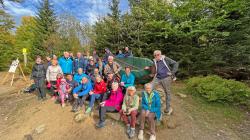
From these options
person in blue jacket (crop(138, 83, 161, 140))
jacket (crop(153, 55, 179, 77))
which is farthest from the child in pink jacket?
jacket (crop(153, 55, 179, 77))

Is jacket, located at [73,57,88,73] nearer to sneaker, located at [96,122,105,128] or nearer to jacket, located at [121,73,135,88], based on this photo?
jacket, located at [121,73,135,88]

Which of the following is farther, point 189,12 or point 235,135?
point 189,12

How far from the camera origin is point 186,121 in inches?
273

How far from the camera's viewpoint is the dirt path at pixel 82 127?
6.38m

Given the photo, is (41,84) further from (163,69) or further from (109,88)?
(163,69)

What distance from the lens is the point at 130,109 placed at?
6078 mm

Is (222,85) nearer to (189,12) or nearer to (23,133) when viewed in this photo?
(189,12)

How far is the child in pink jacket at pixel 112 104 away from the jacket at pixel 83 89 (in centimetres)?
105

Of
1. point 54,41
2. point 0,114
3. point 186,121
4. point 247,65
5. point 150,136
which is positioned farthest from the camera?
point 54,41

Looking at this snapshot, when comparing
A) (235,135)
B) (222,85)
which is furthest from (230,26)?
(235,135)

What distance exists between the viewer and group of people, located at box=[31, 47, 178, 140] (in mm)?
6084

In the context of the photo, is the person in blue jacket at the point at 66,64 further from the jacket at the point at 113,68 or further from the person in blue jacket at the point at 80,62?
the jacket at the point at 113,68

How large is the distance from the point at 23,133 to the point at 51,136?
3.78 feet

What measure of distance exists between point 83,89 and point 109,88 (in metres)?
0.90
